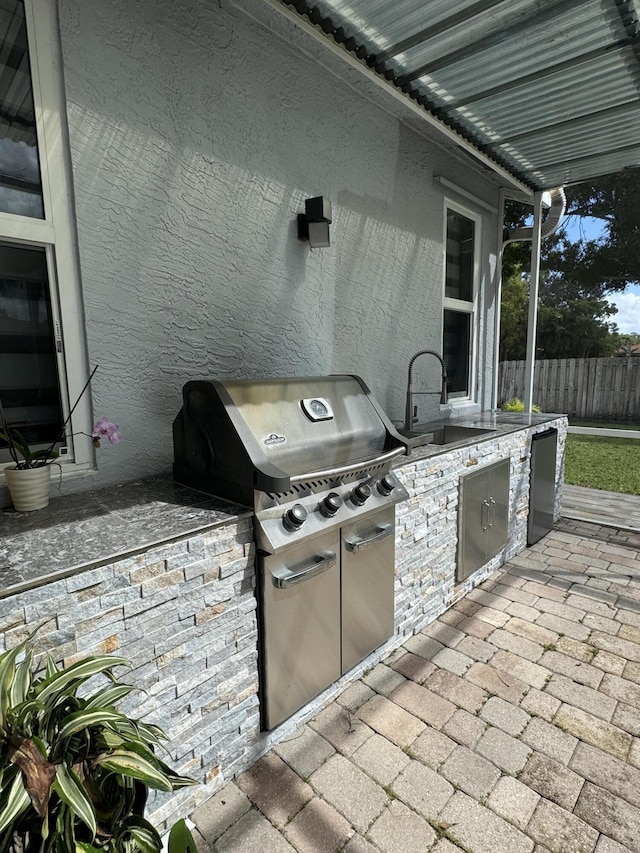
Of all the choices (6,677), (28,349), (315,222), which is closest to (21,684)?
(6,677)

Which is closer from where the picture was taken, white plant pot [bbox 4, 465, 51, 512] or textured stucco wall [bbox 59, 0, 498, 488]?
white plant pot [bbox 4, 465, 51, 512]

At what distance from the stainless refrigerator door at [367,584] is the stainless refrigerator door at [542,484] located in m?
2.31

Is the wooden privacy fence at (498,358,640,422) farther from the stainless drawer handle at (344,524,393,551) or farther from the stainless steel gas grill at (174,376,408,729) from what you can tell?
the stainless drawer handle at (344,524,393,551)

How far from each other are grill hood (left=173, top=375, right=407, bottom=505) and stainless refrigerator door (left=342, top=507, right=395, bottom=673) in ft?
1.25

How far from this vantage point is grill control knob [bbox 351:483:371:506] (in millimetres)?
2273

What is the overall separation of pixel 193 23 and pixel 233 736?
3.41m

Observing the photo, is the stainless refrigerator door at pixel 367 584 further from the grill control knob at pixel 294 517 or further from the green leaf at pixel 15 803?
the green leaf at pixel 15 803

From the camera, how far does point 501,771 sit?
1963 mm

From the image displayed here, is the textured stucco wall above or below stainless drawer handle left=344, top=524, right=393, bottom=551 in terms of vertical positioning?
above

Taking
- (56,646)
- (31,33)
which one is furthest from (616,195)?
(56,646)

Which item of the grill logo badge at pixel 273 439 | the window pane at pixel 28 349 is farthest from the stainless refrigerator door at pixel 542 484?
the window pane at pixel 28 349

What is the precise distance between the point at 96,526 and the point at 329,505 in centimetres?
95

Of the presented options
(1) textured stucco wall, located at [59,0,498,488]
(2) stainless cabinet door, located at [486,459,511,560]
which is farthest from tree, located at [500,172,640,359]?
(1) textured stucco wall, located at [59,0,498,488]

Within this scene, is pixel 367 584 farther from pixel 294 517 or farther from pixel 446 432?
pixel 446 432
